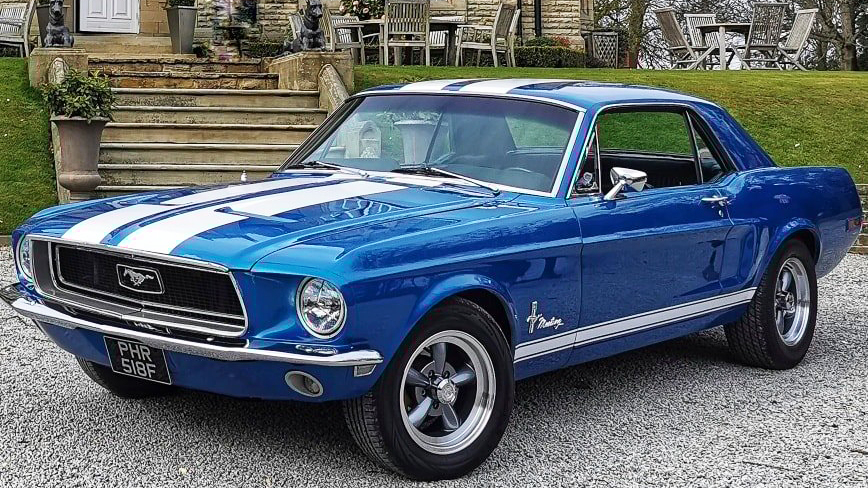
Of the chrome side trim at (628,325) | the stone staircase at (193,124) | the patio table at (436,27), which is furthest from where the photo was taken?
the patio table at (436,27)

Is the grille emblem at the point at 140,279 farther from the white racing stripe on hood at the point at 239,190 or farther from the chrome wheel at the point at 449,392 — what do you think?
the chrome wheel at the point at 449,392

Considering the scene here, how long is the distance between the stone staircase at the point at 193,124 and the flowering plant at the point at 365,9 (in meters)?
5.99

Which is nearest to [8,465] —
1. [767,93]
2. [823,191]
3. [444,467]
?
[444,467]

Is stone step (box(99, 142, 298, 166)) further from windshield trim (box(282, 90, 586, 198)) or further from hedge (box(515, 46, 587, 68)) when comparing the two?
hedge (box(515, 46, 587, 68))

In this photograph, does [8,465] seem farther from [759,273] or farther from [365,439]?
[759,273]

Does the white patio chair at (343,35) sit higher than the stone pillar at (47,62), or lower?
higher

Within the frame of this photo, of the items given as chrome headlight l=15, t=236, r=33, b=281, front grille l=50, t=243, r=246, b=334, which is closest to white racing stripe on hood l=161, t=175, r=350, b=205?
front grille l=50, t=243, r=246, b=334

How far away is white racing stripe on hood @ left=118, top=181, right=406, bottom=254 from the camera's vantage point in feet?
13.6

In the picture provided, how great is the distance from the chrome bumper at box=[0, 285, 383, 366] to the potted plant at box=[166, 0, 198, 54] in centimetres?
1395

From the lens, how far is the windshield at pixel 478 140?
505 centimetres

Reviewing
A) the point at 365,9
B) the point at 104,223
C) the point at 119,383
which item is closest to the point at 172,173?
the point at 119,383

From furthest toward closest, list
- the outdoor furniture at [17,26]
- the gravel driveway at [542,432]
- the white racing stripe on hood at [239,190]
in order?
the outdoor furniture at [17,26], the white racing stripe on hood at [239,190], the gravel driveway at [542,432]

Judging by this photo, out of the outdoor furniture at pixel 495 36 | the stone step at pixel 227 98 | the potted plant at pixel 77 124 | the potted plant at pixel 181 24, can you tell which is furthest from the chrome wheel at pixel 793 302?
the outdoor furniture at pixel 495 36

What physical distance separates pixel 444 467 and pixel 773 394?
2200 millimetres
